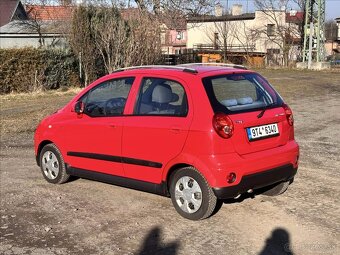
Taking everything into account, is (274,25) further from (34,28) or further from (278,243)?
(278,243)

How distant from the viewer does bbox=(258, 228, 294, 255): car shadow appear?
14.7 ft

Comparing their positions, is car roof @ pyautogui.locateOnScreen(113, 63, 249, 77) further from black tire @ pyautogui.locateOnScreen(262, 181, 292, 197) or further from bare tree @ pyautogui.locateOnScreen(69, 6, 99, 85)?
bare tree @ pyautogui.locateOnScreen(69, 6, 99, 85)

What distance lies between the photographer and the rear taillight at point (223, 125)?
505cm

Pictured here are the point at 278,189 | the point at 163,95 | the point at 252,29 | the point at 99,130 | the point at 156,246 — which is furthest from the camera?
the point at 252,29

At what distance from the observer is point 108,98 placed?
633 cm

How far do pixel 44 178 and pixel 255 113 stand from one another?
3.51m

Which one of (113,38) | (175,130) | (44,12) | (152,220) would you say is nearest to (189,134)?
(175,130)

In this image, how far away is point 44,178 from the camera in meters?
7.31

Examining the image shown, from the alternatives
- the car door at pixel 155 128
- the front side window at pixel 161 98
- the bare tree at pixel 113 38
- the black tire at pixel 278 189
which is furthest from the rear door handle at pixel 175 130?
the bare tree at pixel 113 38

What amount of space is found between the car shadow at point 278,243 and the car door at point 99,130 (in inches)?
80.1

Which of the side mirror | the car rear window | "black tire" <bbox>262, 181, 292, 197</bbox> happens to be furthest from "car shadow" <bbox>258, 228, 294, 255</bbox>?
the side mirror

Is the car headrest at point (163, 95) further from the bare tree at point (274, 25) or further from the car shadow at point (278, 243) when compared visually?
the bare tree at point (274, 25)

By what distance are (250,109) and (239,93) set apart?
0.28 meters

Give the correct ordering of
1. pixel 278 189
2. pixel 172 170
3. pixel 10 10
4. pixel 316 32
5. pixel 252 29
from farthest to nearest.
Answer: pixel 252 29 < pixel 10 10 < pixel 316 32 < pixel 278 189 < pixel 172 170
